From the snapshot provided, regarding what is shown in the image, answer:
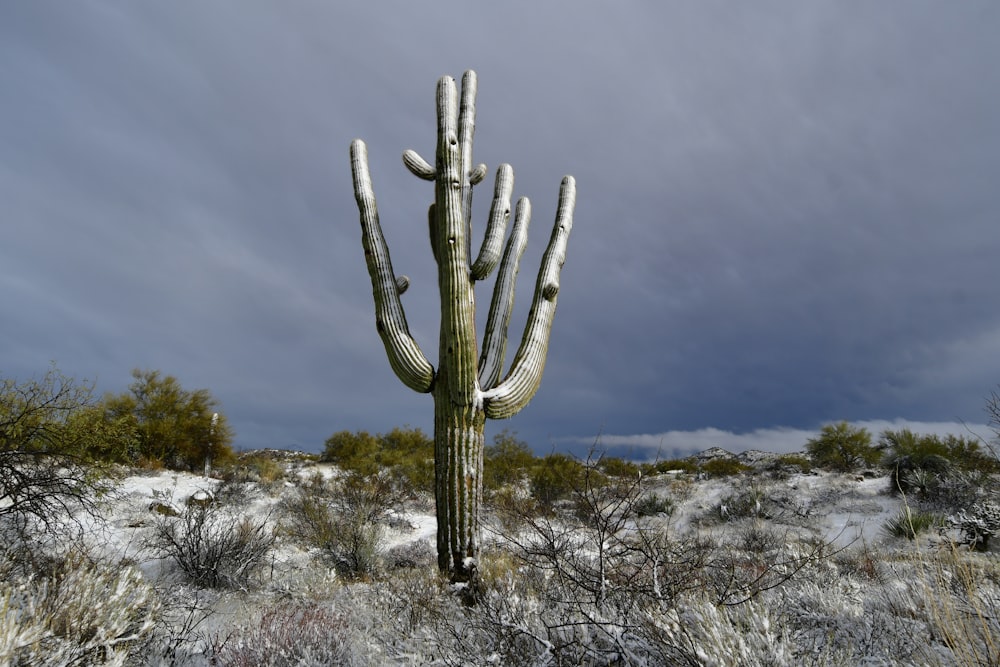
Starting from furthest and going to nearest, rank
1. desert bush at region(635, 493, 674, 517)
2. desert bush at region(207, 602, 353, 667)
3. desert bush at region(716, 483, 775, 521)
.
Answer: desert bush at region(635, 493, 674, 517) → desert bush at region(716, 483, 775, 521) → desert bush at region(207, 602, 353, 667)

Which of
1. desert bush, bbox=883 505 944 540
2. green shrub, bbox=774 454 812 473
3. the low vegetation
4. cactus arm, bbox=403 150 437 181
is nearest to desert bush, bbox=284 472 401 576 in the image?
the low vegetation

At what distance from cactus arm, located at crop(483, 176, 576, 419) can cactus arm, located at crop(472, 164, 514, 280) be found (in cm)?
67

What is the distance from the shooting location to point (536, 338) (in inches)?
228

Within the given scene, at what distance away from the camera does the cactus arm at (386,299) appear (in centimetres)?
532

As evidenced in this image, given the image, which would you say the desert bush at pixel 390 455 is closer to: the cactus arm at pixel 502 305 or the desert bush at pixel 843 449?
the cactus arm at pixel 502 305

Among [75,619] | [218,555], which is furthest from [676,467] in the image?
[75,619]

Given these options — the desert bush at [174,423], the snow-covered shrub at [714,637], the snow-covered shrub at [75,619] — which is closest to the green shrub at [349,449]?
the desert bush at [174,423]

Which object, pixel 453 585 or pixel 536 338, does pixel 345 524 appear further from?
pixel 536 338

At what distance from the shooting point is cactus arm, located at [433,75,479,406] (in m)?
5.07

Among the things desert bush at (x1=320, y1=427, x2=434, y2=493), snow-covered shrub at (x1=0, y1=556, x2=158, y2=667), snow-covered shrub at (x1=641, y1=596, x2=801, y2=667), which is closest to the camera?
snow-covered shrub at (x1=641, y1=596, x2=801, y2=667)

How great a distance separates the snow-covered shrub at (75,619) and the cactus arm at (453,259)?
2.80 m

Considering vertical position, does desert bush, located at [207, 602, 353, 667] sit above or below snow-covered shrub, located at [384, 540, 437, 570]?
above

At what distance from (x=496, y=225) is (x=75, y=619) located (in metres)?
4.86

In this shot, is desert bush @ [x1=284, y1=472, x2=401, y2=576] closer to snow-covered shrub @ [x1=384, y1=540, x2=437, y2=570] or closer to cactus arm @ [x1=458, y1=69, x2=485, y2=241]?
snow-covered shrub @ [x1=384, y1=540, x2=437, y2=570]
